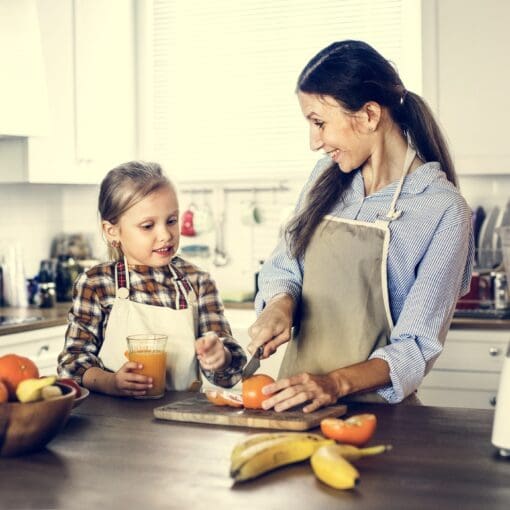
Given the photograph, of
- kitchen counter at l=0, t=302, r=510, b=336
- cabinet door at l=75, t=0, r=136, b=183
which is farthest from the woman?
cabinet door at l=75, t=0, r=136, b=183

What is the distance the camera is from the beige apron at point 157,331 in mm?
2314

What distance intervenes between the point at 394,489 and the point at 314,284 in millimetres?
948

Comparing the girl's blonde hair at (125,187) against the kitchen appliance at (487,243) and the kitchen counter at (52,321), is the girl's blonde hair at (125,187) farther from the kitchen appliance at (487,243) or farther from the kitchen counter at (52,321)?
the kitchen appliance at (487,243)

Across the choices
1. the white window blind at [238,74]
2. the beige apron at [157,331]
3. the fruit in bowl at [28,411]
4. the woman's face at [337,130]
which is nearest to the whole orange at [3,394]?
the fruit in bowl at [28,411]

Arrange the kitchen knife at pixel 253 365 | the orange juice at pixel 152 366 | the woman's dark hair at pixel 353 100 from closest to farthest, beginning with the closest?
1. the kitchen knife at pixel 253 365
2. the orange juice at pixel 152 366
3. the woman's dark hair at pixel 353 100

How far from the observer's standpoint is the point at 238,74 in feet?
14.7

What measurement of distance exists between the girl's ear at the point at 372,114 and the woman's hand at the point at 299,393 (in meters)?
0.66

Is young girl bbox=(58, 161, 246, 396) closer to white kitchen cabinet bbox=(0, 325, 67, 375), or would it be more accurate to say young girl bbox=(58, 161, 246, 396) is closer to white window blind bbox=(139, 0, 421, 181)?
white kitchen cabinet bbox=(0, 325, 67, 375)

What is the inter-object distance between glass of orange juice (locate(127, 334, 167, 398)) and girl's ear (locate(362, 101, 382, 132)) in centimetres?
70

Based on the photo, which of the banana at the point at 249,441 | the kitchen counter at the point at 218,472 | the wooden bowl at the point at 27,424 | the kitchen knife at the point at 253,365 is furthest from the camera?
the kitchen knife at the point at 253,365

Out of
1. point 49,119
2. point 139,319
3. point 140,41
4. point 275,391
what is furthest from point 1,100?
point 275,391

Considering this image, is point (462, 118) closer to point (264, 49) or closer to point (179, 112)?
point (264, 49)

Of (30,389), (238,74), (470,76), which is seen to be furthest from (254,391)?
(238,74)

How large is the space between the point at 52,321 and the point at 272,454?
2.41 metres
